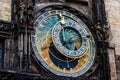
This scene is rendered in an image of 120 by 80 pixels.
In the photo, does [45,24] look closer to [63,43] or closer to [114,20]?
[63,43]

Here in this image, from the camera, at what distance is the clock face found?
886 cm

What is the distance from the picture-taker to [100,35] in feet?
→ 32.1

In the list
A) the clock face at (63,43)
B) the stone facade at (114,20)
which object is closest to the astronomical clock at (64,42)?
the clock face at (63,43)

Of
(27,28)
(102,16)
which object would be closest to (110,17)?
(102,16)

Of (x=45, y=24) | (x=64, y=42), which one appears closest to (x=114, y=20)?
(x=64, y=42)

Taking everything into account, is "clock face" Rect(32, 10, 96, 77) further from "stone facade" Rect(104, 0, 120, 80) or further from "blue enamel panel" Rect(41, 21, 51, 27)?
"stone facade" Rect(104, 0, 120, 80)

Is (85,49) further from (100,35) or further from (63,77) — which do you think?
(63,77)

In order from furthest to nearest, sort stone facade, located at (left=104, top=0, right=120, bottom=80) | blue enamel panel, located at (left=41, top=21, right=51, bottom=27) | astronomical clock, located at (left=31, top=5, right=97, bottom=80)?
stone facade, located at (left=104, top=0, right=120, bottom=80) → blue enamel panel, located at (left=41, top=21, right=51, bottom=27) → astronomical clock, located at (left=31, top=5, right=97, bottom=80)

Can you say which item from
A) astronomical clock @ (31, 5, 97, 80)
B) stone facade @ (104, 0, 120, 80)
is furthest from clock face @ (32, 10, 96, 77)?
stone facade @ (104, 0, 120, 80)

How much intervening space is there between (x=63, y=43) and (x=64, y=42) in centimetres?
3

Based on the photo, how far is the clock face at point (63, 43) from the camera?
29.1 ft

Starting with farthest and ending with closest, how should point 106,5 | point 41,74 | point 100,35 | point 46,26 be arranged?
point 106,5 → point 100,35 → point 46,26 → point 41,74

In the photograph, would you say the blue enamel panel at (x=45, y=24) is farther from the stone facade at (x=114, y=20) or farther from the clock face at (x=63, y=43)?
the stone facade at (x=114, y=20)

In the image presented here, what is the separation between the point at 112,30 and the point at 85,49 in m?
1.19
